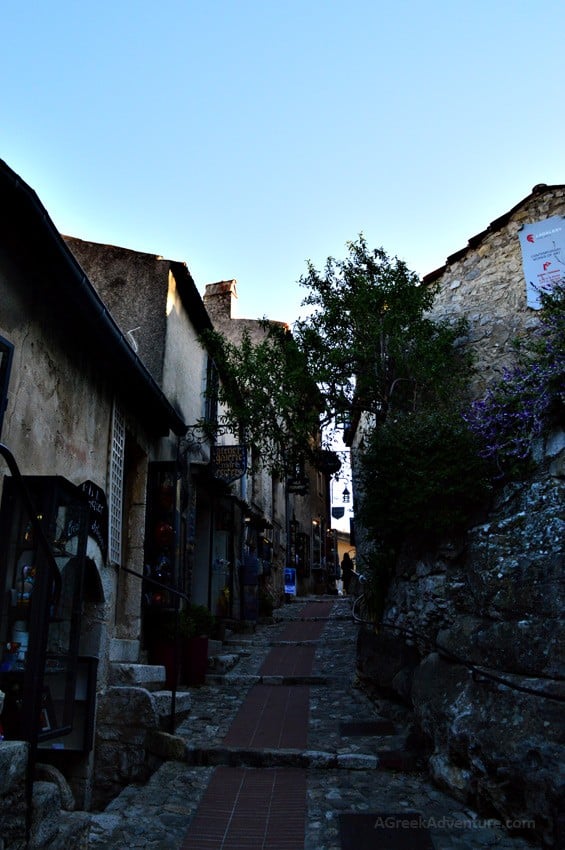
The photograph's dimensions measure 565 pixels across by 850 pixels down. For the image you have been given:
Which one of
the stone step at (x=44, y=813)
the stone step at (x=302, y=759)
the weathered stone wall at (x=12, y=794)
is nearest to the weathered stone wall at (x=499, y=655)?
the stone step at (x=302, y=759)

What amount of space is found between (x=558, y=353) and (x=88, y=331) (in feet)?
15.2

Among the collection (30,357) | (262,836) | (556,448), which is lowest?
(262,836)

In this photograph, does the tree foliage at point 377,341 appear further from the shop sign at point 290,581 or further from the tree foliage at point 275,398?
the shop sign at point 290,581

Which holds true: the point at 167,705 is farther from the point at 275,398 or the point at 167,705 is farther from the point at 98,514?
the point at 275,398

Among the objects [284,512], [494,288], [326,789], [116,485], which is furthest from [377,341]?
[284,512]

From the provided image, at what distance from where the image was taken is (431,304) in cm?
1020

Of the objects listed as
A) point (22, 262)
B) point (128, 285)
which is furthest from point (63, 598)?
point (128, 285)

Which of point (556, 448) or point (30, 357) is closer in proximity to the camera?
point (30, 357)

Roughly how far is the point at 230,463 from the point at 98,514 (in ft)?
14.5

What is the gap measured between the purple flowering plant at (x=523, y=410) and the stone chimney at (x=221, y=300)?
11.0 meters

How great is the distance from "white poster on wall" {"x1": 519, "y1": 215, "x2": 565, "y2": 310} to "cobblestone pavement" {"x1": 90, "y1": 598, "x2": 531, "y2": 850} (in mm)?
6440

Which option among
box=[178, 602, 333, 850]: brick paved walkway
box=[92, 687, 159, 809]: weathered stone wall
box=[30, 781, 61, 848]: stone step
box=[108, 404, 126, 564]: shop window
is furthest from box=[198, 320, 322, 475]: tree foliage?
box=[30, 781, 61, 848]: stone step

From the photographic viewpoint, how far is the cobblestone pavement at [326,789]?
4012mm

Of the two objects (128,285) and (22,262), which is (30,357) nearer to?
(22,262)
